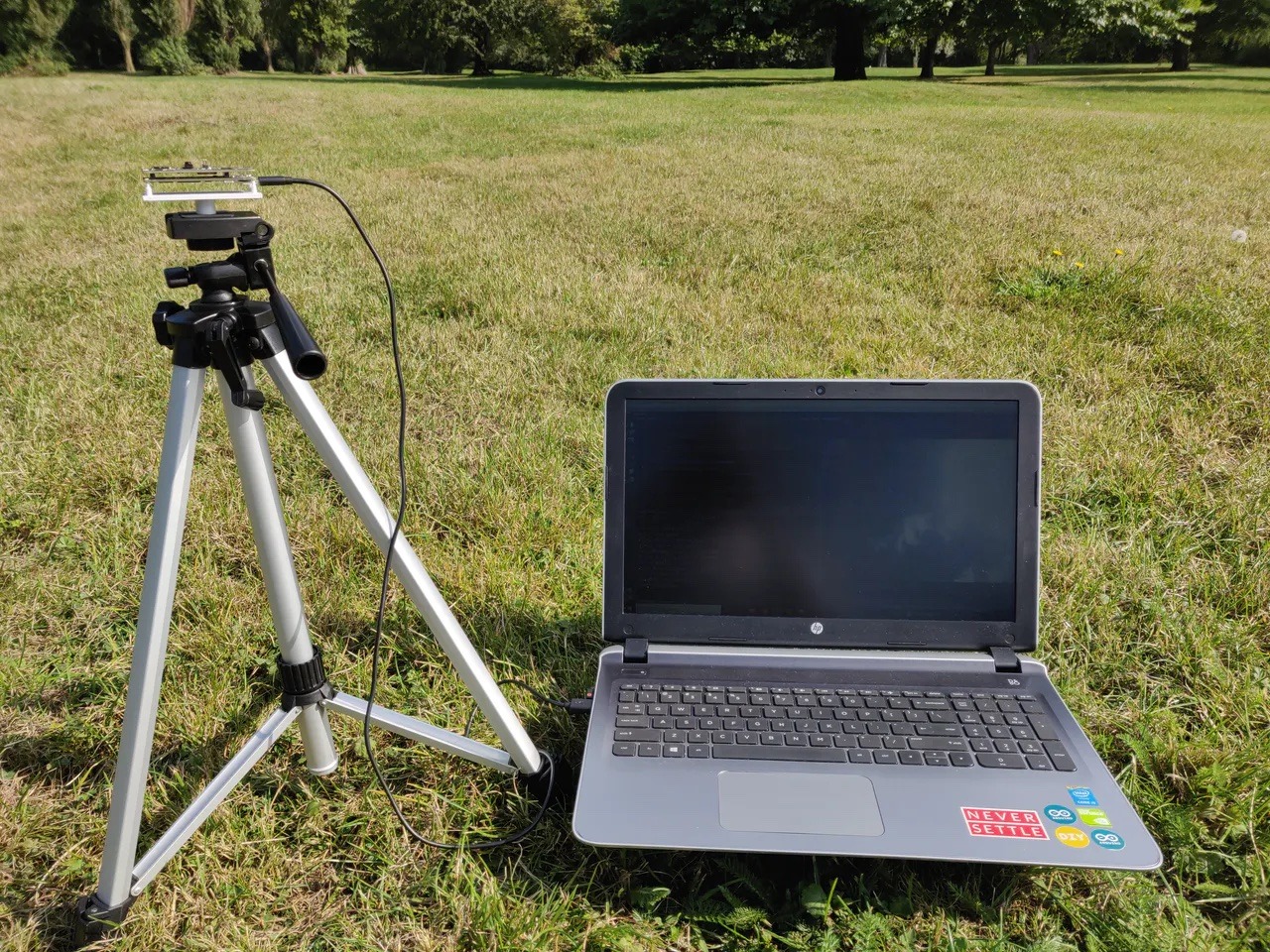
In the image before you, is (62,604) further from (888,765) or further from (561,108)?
(561,108)

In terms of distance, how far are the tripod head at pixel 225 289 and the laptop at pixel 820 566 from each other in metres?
0.74

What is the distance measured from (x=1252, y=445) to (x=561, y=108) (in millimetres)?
15018

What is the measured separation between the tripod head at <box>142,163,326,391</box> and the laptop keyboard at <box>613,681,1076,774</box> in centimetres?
98

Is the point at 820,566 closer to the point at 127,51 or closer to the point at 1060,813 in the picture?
the point at 1060,813

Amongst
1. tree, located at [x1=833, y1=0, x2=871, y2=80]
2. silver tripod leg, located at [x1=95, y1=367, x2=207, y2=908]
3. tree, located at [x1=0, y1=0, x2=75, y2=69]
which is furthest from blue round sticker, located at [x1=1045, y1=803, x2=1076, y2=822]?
tree, located at [x1=0, y1=0, x2=75, y2=69]

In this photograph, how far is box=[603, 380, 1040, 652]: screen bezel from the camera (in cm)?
178

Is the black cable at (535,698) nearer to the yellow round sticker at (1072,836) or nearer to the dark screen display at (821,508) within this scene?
the dark screen display at (821,508)

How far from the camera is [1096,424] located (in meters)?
3.36

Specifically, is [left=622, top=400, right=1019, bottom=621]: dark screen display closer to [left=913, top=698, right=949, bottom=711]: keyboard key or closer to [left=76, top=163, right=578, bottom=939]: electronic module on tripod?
[left=913, top=698, right=949, bottom=711]: keyboard key

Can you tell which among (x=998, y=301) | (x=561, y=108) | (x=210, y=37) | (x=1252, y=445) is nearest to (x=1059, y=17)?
(x=561, y=108)

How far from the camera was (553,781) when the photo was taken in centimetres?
176

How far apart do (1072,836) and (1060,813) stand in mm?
47

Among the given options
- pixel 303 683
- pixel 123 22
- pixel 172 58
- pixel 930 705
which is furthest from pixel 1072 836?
pixel 123 22

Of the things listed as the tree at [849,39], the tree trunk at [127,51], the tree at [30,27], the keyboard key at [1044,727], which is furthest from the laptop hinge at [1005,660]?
the tree trunk at [127,51]
